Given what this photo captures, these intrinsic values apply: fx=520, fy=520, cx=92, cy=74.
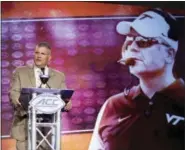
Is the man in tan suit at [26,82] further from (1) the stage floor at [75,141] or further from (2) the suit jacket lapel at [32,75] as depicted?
(1) the stage floor at [75,141]

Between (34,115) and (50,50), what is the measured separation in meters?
0.35

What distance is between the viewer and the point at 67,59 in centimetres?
270

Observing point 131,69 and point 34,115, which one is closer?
point 34,115

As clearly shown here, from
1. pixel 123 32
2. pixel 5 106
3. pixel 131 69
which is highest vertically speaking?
pixel 123 32

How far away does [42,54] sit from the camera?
2.68 m

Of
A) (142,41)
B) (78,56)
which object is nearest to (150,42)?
(142,41)

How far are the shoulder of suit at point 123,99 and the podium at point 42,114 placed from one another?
0.28 m

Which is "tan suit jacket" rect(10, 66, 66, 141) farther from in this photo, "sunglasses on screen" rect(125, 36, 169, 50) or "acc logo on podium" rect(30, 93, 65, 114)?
"sunglasses on screen" rect(125, 36, 169, 50)

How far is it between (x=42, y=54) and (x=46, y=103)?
10.4 inches

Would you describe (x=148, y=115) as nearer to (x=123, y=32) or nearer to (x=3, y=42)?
(x=123, y=32)

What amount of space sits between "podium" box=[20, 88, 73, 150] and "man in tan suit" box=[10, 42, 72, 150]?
37mm

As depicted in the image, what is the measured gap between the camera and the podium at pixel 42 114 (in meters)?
2.58

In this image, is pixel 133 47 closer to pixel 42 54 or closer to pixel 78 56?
pixel 78 56

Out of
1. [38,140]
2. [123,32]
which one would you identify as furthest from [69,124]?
[123,32]
